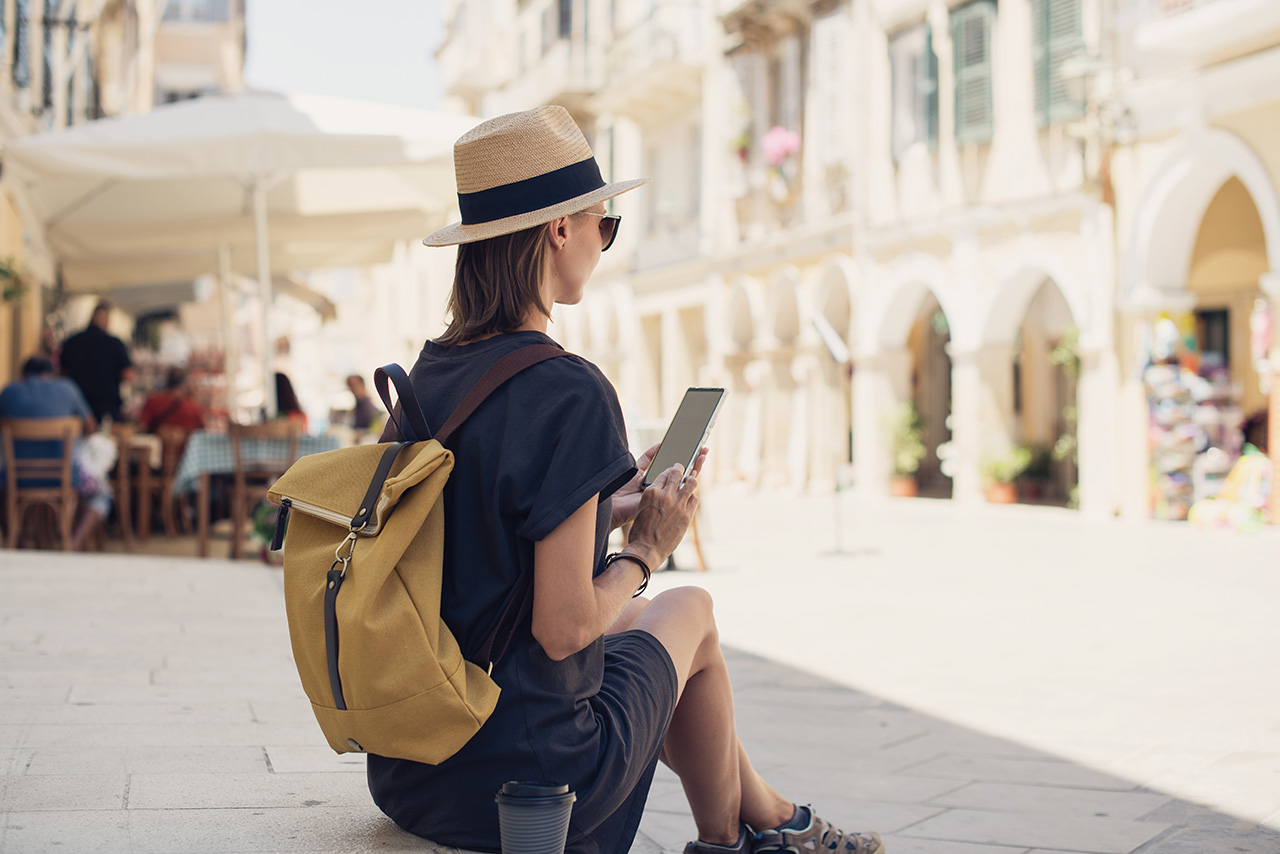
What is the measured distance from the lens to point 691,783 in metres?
2.50

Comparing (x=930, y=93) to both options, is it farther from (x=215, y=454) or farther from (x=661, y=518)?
(x=661, y=518)

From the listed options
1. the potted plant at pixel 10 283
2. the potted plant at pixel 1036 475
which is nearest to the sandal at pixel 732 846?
→ the potted plant at pixel 10 283

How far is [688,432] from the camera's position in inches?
92.4

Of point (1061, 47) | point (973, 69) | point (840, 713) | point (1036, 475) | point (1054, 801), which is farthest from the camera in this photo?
point (1036, 475)

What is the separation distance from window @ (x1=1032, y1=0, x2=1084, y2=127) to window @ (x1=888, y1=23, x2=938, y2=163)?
2.07 meters

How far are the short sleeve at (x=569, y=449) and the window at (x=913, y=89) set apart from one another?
53.0ft

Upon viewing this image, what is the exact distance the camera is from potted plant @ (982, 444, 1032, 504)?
16.4 meters

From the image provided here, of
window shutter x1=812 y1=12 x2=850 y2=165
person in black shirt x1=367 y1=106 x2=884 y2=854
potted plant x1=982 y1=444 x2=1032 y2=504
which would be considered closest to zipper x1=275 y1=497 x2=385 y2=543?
person in black shirt x1=367 y1=106 x2=884 y2=854

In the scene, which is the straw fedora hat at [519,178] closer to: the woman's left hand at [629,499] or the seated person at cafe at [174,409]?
the woman's left hand at [629,499]

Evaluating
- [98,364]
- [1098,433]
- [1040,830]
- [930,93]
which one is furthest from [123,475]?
Result: [930,93]

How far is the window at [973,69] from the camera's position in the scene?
641 inches

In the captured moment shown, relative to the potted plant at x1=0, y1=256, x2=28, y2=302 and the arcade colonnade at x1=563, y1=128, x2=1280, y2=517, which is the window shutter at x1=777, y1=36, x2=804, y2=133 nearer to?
the arcade colonnade at x1=563, y1=128, x2=1280, y2=517

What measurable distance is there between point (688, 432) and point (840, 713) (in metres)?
2.79

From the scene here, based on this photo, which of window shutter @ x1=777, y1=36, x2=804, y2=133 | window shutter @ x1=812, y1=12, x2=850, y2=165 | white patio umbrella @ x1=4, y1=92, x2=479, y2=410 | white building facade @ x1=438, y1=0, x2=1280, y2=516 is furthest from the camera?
window shutter @ x1=777, y1=36, x2=804, y2=133
